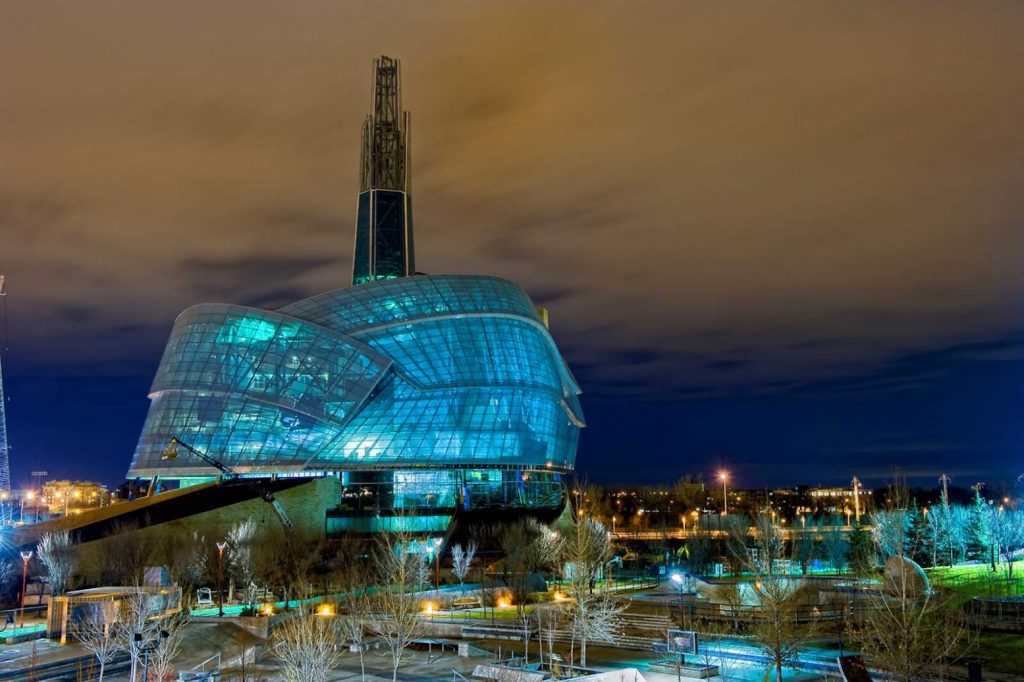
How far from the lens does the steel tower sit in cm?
15750

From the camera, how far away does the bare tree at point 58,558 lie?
171ft

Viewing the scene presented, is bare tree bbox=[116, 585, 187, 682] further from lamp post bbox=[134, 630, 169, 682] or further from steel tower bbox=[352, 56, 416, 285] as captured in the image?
steel tower bbox=[352, 56, 416, 285]

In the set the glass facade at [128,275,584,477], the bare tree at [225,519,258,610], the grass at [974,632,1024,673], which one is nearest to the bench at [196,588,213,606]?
the bare tree at [225,519,258,610]

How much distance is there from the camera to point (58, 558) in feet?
184

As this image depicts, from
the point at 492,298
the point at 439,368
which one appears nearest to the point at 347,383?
the point at 439,368

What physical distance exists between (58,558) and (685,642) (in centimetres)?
4136

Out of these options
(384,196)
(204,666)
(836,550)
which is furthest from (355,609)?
(384,196)

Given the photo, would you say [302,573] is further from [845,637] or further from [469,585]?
[845,637]

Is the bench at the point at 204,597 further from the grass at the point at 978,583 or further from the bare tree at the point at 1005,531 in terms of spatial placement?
the bare tree at the point at 1005,531

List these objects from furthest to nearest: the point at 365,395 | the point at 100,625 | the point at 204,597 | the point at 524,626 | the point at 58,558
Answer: the point at 365,395, the point at 204,597, the point at 58,558, the point at 524,626, the point at 100,625

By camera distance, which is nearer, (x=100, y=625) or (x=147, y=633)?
(x=147, y=633)

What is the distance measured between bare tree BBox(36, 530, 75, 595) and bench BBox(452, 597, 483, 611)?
24.3 meters

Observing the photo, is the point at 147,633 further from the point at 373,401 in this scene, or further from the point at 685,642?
the point at 373,401

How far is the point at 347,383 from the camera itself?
3620 inches
